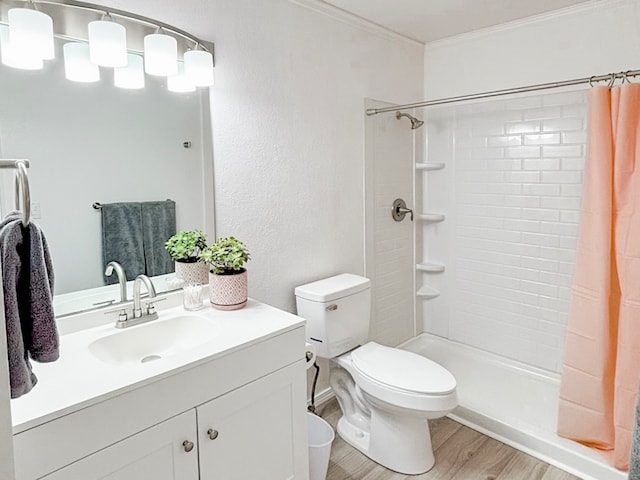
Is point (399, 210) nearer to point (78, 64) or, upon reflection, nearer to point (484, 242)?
point (484, 242)

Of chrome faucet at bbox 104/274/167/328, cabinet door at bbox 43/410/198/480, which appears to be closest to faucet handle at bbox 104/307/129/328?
chrome faucet at bbox 104/274/167/328

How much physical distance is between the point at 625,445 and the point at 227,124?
221 cm

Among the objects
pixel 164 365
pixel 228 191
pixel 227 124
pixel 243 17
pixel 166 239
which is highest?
pixel 243 17

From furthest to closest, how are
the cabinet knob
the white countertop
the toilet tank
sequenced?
the toilet tank < the cabinet knob < the white countertop

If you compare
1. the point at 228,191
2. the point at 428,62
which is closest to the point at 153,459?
the point at 228,191

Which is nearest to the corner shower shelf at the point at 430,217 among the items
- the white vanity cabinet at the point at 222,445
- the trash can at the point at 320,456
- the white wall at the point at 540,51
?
the white wall at the point at 540,51

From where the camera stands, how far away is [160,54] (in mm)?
1643

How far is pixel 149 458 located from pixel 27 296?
0.66m

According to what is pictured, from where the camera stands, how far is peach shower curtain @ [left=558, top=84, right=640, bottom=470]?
1.83 m

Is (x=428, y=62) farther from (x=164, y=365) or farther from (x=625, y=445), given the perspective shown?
(x=164, y=365)

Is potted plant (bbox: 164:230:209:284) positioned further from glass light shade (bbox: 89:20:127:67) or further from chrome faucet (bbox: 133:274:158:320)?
glass light shade (bbox: 89:20:127:67)

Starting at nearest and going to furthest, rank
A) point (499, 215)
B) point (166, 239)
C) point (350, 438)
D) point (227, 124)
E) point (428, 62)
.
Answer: point (166, 239)
point (227, 124)
point (350, 438)
point (499, 215)
point (428, 62)

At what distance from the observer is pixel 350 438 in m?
2.24

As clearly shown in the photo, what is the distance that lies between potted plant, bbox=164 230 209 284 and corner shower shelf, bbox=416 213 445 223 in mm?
1799
